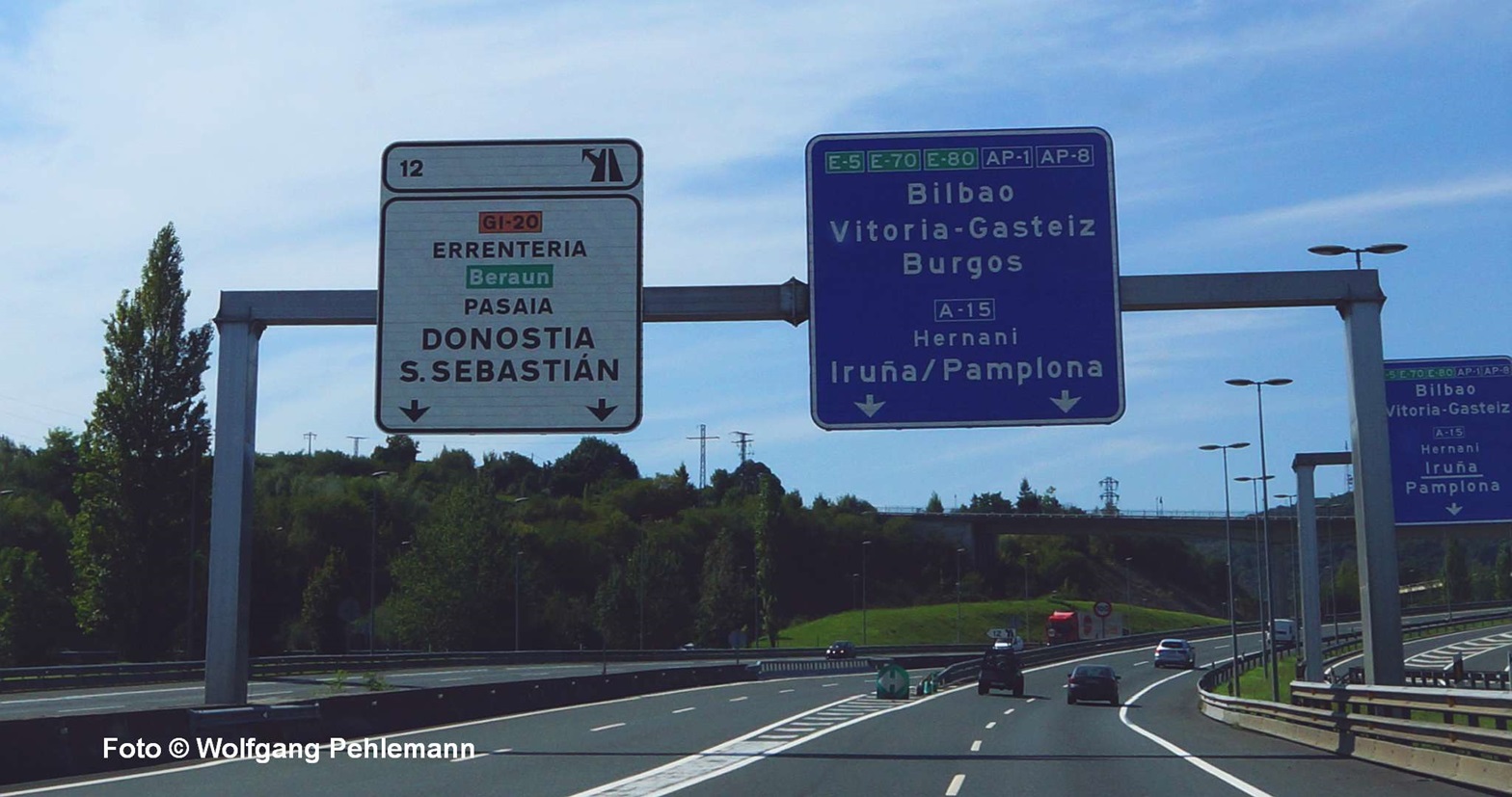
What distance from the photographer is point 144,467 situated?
6138cm

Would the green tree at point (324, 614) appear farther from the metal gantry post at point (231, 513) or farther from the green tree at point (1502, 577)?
the green tree at point (1502, 577)

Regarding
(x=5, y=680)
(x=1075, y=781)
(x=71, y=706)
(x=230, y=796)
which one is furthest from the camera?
(x=5, y=680)

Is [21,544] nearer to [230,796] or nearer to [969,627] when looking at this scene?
[969,627]

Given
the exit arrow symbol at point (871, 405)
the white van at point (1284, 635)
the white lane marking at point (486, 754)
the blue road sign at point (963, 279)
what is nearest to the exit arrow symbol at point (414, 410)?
the blue road sign at point (963, 279)

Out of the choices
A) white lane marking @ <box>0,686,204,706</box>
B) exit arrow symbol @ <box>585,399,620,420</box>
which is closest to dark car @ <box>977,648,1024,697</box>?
white lane marking @ <box>0,686,204,706</box>

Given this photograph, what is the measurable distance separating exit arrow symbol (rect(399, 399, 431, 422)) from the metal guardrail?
1175 cm

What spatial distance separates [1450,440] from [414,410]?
70.3ft

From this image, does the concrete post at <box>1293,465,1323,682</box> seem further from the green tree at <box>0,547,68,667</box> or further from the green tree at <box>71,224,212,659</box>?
the green tree at <box>0,547,68,667</box>

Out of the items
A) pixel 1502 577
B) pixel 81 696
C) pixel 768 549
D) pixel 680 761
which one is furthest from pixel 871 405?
pixel 1502 577

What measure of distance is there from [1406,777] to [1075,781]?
4.07 meters

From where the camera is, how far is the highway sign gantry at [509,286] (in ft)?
51.2

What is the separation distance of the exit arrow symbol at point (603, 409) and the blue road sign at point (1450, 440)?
18.9m

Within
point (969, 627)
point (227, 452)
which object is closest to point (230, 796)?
point (227, 452)

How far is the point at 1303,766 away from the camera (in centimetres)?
1930
